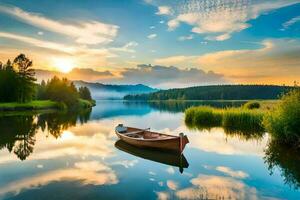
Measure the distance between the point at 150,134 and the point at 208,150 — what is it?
4.59m

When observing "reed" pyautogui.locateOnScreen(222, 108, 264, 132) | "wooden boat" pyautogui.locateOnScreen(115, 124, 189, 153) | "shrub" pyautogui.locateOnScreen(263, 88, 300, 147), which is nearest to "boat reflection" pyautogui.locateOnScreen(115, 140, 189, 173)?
"wooden boat" pyautogui.locateOnScreen(115, 124, 189, 153)

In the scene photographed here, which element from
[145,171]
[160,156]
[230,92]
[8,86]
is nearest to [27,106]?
[8,86]

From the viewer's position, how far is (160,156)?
16.5m

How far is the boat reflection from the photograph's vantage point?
1490cm

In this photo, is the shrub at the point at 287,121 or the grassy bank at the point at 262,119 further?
the grassy bank at the point at 262,119

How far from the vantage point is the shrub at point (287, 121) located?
16764 millimetres

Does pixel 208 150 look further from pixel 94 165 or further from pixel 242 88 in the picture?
pixel 242 88

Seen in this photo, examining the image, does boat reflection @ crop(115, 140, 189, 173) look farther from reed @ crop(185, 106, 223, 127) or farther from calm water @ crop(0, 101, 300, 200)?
reed @ crop(185, 106, 223, 127)

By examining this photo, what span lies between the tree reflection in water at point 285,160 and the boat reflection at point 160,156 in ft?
14.8

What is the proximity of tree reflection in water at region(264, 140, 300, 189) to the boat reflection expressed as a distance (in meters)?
4.51

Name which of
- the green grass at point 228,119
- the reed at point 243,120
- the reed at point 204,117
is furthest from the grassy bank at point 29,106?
the reed at point 243,120

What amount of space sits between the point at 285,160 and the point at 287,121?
304 centimetres

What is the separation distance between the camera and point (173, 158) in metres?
15.9

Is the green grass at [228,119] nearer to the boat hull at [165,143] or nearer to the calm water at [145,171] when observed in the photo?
the calm water at [145,171]
